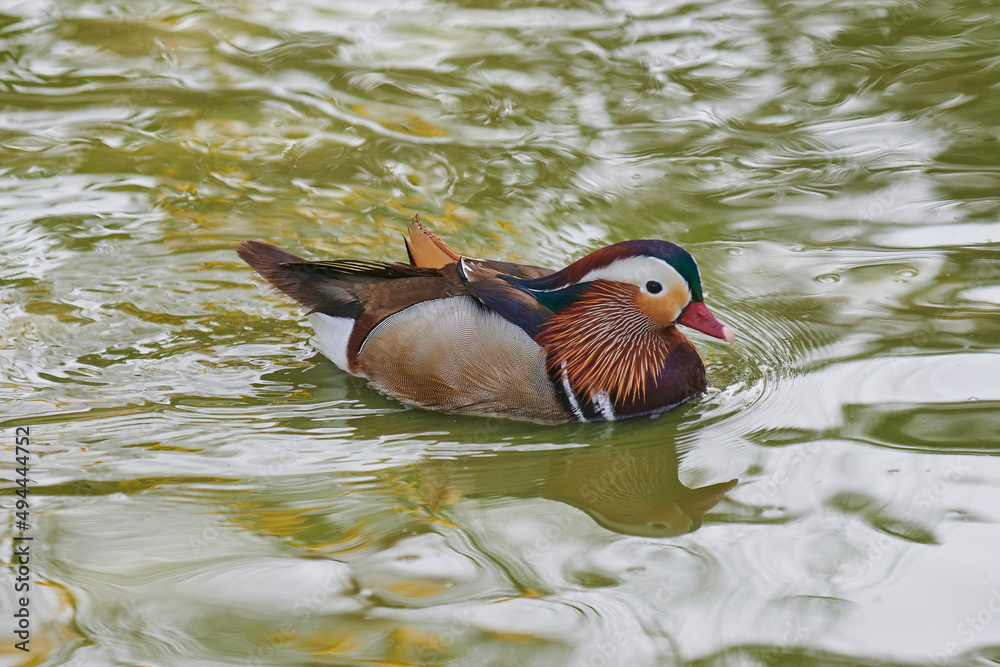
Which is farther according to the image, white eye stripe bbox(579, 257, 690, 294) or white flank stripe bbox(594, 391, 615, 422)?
white flank stripe bbox(594, 391, 615, 422)

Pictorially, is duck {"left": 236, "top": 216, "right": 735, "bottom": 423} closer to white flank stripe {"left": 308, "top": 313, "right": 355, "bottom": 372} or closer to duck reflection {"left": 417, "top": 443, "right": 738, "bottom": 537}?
white flank stripe {"left": 308, "top": 313, "right": 355, "bottom": 372}

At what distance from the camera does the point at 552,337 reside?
5652 mm

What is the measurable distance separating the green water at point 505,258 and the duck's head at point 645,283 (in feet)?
1.64

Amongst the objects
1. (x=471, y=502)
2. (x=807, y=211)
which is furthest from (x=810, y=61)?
(x=471, y=502)

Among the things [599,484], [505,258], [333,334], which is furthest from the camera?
[505,258]

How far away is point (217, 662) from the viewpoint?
12.6 feet

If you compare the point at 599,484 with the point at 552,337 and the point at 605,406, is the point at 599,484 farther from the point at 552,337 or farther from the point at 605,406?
the point at 552,337

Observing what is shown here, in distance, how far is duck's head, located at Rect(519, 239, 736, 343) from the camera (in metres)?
5.43

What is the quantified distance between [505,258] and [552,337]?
160 centimetres

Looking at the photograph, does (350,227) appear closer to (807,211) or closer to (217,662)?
(807,211)

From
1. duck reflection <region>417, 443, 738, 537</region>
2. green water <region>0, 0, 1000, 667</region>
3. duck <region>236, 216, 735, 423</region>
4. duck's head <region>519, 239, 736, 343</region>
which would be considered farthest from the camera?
duck <region>236, 216, 735, 423</region>

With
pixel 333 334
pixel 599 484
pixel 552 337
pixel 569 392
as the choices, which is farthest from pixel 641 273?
pixel 333 334

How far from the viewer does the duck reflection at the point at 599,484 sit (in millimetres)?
4812

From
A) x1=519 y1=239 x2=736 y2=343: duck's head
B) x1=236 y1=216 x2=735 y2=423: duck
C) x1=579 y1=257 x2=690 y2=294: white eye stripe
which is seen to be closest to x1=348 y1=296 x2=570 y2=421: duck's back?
x1=236 y1=216 x2=735 y2=423: duck
